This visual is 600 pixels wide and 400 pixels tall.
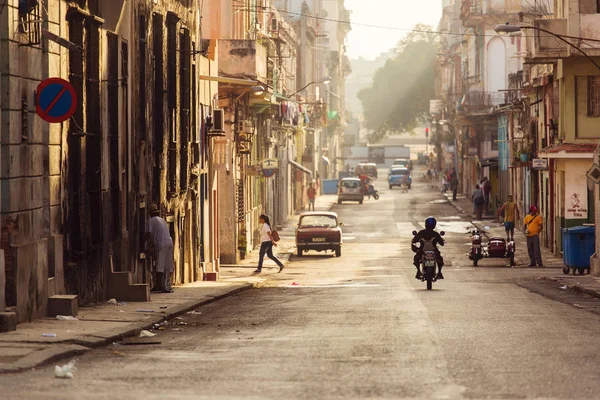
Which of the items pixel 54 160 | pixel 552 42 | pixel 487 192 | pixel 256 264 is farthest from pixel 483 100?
pixel 54 160

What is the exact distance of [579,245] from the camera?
114 feet

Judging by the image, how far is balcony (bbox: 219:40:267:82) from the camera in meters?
42.1

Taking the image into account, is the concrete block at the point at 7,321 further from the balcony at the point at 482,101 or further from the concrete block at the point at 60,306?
the balcony at the point at 482,101

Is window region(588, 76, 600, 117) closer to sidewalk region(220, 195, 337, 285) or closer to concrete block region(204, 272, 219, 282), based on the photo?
sidewalk region(220, 195, 337, 285)

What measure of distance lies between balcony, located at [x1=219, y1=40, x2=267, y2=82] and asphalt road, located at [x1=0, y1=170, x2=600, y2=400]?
598 inches

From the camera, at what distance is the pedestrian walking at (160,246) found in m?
27.2

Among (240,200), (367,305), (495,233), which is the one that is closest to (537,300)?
(367,305)

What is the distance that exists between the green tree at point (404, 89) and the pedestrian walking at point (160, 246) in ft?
393

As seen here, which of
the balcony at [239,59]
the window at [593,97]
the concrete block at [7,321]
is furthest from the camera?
the window at [593,97]

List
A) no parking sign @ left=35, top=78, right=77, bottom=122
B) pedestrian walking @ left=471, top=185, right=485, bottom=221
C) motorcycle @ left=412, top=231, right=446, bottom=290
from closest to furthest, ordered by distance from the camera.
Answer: no parking sign @ left=35, top=78, right=77, bottom=122 < motorcycle @ left=412, top=231, right=446, bottom=290 < pedestrian walking @ left=471, top=185, right=485, bottom=221

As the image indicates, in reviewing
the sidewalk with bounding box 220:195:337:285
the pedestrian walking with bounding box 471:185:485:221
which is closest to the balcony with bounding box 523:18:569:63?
the sidewalk with bounding box 220:195:337:285

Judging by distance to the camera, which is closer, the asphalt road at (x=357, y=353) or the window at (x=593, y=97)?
the asphalt road at (x=357, y=353)

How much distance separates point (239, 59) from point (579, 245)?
12931 mm

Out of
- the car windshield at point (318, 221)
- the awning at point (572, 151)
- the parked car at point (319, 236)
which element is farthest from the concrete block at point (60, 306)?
the car windshield at point (318, 221)
